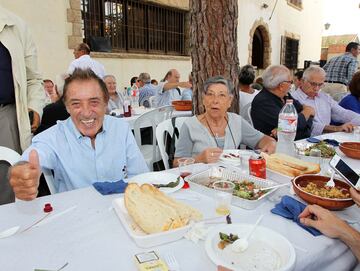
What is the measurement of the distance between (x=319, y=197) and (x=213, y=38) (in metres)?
2.25

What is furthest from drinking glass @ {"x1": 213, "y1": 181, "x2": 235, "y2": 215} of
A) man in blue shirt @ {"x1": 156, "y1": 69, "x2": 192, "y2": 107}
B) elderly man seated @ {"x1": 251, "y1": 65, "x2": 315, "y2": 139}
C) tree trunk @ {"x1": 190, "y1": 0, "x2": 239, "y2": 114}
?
man in blue shirt @ {"x1": 156, "y1": 69, "x2": 192, "y2": 107}

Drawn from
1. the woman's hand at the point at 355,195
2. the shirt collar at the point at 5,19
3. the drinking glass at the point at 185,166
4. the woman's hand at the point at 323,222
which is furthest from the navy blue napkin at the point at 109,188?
the shirt collar at the point at 5,19

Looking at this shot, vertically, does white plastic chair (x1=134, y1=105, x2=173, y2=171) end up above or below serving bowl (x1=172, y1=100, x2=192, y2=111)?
below

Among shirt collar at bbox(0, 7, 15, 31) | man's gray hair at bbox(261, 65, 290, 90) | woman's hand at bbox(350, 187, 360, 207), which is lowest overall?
woman's hand at bbox(350, 187, 360, 207)

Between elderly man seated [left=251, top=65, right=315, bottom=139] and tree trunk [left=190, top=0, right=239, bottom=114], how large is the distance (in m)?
0.41

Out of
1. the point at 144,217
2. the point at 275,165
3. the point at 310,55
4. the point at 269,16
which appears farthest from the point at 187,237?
the point at 310,55

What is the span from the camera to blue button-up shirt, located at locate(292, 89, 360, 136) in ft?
11.4

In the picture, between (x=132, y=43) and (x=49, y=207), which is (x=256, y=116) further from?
(x=132, y=43)

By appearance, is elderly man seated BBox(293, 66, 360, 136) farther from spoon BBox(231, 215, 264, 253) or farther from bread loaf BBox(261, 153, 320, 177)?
spoon BBox(231, 215, 264, 253)

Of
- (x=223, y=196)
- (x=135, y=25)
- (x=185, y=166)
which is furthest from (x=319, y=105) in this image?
(x=135, y=25)

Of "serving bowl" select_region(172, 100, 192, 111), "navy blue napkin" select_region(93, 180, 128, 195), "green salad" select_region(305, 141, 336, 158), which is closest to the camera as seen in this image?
"navy blue napkin" select_region(93, 180, 128, 195)

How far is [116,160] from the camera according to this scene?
179 cm

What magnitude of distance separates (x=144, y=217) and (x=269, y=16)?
45.2 ft

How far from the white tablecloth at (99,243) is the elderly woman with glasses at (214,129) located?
1.01m
